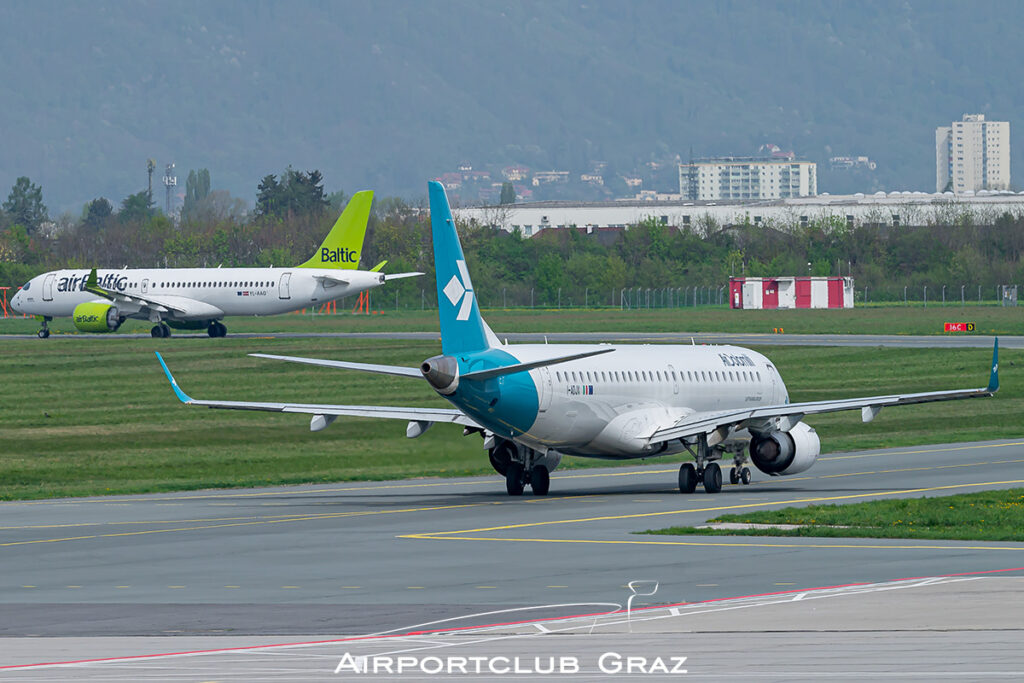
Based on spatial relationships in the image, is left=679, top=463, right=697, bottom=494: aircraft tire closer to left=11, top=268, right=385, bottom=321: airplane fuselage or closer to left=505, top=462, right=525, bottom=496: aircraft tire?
left=505, top=462, right=525, bottom=496: aircraft tire

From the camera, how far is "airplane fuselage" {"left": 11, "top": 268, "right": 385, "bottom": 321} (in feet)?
349

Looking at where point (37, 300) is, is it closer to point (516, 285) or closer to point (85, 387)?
point (85, 387)

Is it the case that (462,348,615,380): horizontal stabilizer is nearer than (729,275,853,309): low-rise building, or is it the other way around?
(462,348,615,380): horizontal stabilizer

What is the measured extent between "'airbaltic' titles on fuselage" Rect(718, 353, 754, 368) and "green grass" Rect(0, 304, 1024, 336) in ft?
207

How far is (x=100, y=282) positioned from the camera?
109625mm

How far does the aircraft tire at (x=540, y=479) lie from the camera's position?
136 feet

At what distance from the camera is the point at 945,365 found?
83.2 meters

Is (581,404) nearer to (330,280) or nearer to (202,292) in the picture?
(330,280)

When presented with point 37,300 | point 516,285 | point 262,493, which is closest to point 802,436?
point 262,493

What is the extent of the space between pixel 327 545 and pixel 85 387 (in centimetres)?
4483

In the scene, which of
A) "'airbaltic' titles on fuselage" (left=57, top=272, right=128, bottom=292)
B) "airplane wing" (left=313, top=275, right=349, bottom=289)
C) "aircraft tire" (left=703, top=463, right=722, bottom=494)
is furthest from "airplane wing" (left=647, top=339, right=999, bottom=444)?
"'airbaltic' titles on fuselage" (left=57, top=272, right=128, bottom=292)

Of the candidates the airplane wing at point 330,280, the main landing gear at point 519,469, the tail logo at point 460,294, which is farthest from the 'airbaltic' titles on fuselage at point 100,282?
the tail logo at point 460,294

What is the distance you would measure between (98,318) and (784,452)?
72.1 meters

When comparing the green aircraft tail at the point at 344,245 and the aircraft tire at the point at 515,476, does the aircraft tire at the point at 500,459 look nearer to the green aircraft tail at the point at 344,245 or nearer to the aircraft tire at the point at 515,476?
the aircraft tire at the point at 515,476
